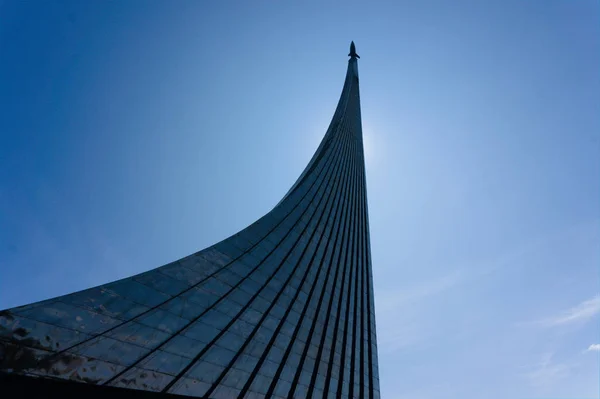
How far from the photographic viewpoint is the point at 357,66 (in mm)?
66062

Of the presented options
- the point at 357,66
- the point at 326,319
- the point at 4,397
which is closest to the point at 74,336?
the point at 4,397

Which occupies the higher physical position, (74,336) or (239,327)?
(239,327)

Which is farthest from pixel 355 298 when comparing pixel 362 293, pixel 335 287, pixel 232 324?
pixel 232 324

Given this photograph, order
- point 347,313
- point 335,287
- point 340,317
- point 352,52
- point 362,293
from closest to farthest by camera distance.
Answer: point 340,317 → point 347,313 → point 335,287 → point 362,293 → point 352,52

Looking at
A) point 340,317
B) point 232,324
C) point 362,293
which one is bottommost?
point 232,324

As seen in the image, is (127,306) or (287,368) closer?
(127,306)

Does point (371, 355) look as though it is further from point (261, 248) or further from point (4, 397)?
point (4, 397)

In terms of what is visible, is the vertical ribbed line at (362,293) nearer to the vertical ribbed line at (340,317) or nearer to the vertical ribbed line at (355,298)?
the vertical ribbed line at (355,298)

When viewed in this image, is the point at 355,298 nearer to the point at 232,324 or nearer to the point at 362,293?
the point at 362,293

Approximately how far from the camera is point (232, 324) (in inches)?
469

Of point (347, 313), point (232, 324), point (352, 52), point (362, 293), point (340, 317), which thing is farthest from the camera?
point (352, 52)

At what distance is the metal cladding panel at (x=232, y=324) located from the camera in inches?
310

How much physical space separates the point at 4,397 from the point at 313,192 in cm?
2002

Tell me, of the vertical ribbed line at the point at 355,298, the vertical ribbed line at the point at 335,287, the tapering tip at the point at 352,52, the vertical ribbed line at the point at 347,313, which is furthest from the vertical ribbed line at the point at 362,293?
the tapering tip at the point at 352,52
